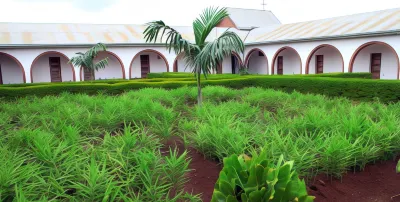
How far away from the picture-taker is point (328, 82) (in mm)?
11477

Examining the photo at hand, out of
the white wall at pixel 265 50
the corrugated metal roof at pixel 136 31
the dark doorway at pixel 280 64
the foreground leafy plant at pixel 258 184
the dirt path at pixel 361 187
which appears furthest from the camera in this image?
the dark doorway at pixel 280 64

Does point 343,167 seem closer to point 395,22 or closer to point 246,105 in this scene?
point 246,105

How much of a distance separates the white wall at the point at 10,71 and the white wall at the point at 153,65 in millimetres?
7156

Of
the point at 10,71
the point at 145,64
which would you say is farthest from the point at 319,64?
the point at 10,71

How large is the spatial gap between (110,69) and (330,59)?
14492mm

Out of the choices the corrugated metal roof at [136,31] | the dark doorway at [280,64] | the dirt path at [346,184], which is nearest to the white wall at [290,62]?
the dark doorway at [280,64]

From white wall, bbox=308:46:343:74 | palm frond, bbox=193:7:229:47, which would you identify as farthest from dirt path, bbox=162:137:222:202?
white wall, bbox=308:46:343:74

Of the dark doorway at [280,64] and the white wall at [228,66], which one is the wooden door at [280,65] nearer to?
the dark doorway at [280,64]

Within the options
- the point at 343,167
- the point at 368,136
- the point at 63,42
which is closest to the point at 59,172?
the point at 343,167

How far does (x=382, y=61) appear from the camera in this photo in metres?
18.0

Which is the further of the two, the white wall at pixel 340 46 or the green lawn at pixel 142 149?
the white wall at pixel 340 46

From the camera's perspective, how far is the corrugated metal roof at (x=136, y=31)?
17656mm

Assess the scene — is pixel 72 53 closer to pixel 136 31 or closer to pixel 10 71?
pixel 10 71

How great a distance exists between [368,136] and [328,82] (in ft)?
24.5
